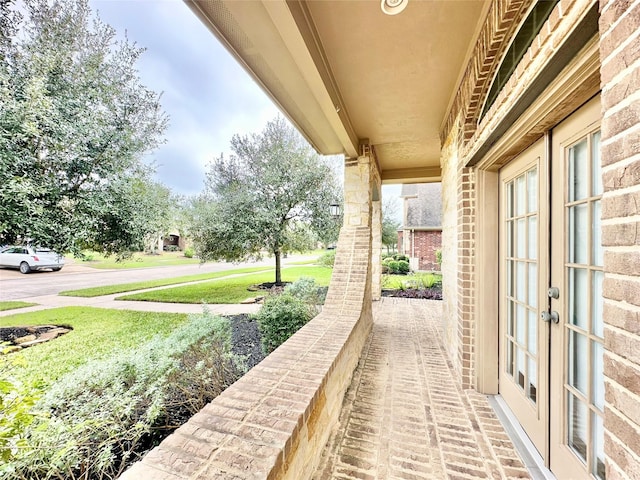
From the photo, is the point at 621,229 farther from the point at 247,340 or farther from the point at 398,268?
the point at 398,268

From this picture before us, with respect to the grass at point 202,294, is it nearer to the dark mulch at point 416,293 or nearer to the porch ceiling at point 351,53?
the dark mulch at point 416,293

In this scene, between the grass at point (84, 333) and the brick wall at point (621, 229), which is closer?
the brick wall at point (621, 229)

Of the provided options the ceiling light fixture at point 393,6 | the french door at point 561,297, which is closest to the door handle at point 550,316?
the french door at point 561,297

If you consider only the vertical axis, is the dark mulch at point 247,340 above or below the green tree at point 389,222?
below

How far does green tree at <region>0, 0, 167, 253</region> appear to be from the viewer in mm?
3910

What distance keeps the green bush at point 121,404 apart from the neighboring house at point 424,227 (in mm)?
11895

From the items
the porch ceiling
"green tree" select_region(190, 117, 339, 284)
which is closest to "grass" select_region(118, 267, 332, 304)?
"green tree" select_region(190, 117, 339, 284)

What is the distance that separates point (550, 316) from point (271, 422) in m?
1.60

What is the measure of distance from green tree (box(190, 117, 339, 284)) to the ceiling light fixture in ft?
22.0

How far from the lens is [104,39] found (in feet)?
16.0

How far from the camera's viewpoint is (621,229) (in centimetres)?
67

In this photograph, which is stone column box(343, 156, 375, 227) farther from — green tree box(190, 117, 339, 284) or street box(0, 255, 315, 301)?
street box(0, 255, 315, 301)

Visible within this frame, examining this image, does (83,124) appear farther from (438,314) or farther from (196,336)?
(438,314)

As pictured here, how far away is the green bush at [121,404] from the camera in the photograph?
1.33 meters
